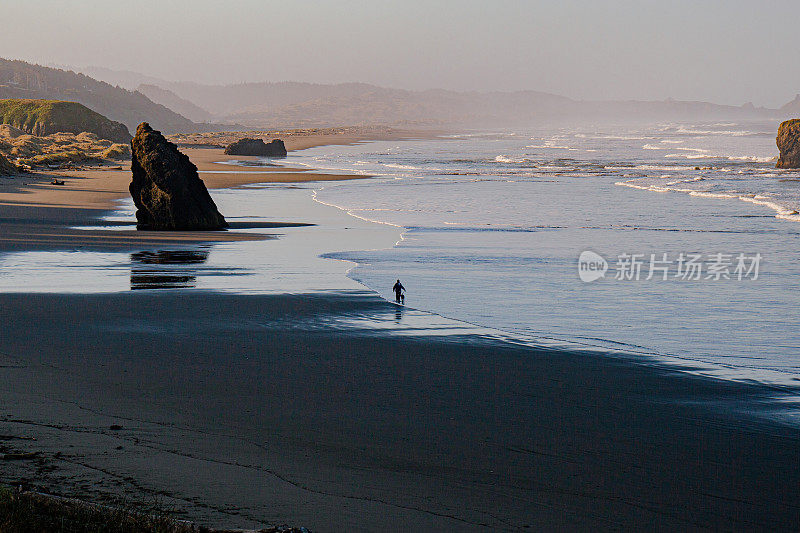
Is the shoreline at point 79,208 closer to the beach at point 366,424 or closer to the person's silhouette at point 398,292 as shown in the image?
the beach at point 366,424

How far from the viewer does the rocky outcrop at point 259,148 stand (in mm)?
73188

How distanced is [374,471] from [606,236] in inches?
719

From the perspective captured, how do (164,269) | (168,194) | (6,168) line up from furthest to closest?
(6,168)
(168,194)
(164,269)

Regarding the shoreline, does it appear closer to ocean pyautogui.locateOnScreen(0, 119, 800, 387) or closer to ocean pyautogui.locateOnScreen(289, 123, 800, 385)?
ocean pyautogui.locateOnScreen(0, 119, 800, 387)

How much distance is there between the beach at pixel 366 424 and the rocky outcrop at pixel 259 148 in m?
61.4

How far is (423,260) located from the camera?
18562 millimetres

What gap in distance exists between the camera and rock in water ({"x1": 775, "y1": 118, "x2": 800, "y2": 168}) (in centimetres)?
5478

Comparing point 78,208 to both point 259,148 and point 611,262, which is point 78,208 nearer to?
point 611,262

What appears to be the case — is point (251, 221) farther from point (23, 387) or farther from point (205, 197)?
point (23, 387)

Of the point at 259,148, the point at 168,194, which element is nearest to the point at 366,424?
the point at 168,194

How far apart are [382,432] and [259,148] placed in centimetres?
6960

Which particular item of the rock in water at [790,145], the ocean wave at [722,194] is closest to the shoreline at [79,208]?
the ocean wave at [722,194]

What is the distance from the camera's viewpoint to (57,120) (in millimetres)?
97062

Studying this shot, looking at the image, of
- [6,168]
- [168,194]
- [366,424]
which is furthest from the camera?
[6,168]
